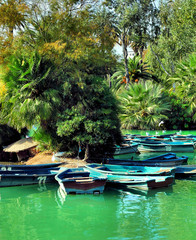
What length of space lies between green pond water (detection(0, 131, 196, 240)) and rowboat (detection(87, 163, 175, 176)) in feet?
2.41

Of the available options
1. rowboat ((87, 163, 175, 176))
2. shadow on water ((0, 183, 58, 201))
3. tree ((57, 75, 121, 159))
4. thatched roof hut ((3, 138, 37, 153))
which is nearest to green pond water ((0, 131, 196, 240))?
shadow on water ((0, 183, 58, 201))

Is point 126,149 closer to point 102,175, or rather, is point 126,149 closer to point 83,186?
point 102,175

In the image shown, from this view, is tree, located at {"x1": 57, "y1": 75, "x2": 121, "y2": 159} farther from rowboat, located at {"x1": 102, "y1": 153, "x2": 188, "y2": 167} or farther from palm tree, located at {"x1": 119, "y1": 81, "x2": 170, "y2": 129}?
→ palm tree, located at {"x1": 119, "y1": 81, "x2": 170, "y2": 129}

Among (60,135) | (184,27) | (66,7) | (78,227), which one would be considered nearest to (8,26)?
(66,7)

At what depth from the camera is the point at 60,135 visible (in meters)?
16.3

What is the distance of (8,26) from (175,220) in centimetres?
1489

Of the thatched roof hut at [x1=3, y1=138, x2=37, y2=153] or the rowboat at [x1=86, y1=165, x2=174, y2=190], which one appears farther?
the thatched roof hut at [x1=3, y1=138, x2=37, y2=153]

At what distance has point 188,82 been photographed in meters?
38.7

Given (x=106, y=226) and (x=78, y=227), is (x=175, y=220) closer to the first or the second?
(x=106, y=226)

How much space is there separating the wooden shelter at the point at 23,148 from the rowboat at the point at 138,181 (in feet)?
24.4

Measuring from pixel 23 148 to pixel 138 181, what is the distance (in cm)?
898

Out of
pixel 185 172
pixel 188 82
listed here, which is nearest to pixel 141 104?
pixel 188 82

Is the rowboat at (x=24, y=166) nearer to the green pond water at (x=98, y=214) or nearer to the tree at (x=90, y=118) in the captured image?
the tree at (x=90, y=118)

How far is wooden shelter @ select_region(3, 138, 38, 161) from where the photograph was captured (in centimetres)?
1952
